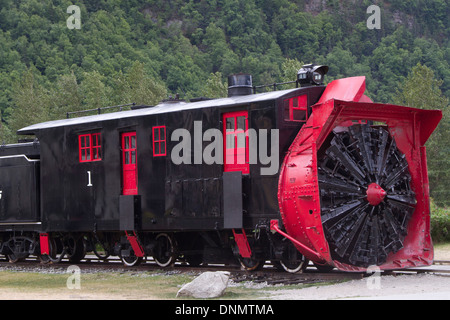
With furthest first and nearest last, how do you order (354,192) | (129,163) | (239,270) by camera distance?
(129,163), (239,270), (354,192)

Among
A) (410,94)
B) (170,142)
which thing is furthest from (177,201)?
(410,94)

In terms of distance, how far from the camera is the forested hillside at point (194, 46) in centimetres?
7469

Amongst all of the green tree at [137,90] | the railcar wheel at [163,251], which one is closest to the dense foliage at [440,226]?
the railcar wheel at [163,251]

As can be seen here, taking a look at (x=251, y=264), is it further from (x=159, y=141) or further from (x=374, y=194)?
A: (x=159, y=141)

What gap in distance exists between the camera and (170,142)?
19312 millimetres

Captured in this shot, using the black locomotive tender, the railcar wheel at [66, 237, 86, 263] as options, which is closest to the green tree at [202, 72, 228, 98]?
the black locomotive tender

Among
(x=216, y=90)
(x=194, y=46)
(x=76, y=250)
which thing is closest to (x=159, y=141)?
(x=76, y=250)

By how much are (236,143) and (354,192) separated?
10.1 feet

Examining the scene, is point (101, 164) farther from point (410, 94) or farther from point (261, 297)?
point (410, 94)

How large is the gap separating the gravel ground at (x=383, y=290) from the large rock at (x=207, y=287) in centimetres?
101

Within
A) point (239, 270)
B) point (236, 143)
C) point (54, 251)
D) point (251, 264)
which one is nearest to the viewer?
point (236, 143)

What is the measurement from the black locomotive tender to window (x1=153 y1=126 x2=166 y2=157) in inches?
1.2

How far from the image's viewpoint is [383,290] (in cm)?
1431

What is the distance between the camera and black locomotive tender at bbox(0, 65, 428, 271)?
57.2 feet
